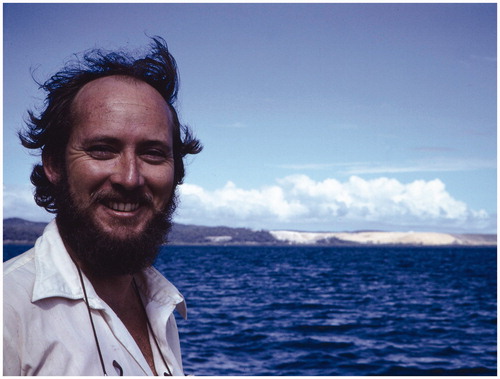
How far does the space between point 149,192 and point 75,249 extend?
40cm

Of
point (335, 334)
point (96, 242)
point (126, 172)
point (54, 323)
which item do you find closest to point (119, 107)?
point (126, 172)

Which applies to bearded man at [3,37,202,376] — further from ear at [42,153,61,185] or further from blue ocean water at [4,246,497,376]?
blue ocean water at [4,246,497,376]

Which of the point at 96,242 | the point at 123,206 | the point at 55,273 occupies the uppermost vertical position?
the point at 123,206

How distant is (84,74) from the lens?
8.49 ft

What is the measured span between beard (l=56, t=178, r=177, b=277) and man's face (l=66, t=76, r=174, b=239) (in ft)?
0.08

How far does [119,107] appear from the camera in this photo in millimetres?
2279

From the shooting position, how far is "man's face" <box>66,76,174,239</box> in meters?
2.22

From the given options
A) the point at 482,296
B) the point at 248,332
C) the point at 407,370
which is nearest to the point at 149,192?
the point at 407,370

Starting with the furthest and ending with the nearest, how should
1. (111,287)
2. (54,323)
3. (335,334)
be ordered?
(335,334) → (111,287) → (54,323)

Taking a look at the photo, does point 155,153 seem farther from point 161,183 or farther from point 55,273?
point 55,273

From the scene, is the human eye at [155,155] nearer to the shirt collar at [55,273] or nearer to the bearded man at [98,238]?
the bearded man at [98,238]

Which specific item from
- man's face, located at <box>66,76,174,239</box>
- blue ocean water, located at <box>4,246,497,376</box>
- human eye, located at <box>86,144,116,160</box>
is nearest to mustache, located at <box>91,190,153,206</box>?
man's face, located at <box>66,76,174,239</box>

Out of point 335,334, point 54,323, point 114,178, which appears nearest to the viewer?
point 54,323

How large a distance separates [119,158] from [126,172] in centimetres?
7
